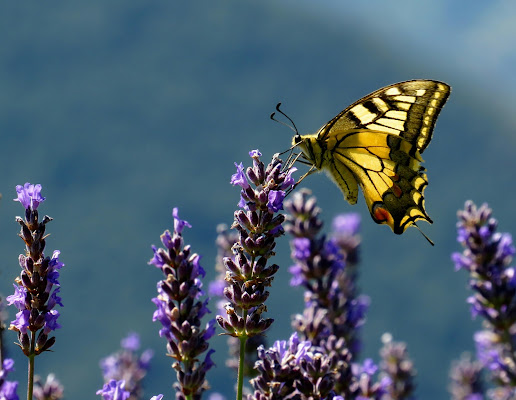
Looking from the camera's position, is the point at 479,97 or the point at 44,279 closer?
the point at 44,279

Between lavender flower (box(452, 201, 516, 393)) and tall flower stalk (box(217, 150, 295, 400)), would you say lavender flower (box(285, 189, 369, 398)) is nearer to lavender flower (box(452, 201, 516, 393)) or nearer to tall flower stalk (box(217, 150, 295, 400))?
lavender flower (box(452, 201, 516, 393))

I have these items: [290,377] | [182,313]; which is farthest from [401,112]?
[182,313]

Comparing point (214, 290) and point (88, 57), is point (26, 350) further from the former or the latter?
point (88, 57)

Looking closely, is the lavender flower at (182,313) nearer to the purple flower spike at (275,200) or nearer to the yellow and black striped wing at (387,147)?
the purple flower spike at (275,200)

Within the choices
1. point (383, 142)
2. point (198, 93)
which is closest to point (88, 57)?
point (198, 93)

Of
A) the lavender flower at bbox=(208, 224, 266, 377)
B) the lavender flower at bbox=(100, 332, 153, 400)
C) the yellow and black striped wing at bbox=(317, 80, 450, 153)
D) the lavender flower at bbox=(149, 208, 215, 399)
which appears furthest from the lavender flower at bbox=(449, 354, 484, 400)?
the lavender flower at bbox=(149, 208, 215, 399)

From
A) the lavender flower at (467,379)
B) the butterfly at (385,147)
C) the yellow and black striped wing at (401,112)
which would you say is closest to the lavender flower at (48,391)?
the butterfly at (385,147)
